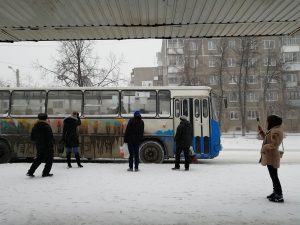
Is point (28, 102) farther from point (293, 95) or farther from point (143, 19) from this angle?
point (293, 95)

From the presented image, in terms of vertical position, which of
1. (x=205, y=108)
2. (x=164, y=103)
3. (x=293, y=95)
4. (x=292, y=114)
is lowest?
(x=205, y=108)

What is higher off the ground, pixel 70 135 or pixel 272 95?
pixel 272 95

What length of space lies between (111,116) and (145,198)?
800 centimetres

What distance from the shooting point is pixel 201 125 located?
15297 mm

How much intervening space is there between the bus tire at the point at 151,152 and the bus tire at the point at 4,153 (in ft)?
17.6

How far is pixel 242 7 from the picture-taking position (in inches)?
277

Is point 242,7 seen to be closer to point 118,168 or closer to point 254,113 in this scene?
point 118,168

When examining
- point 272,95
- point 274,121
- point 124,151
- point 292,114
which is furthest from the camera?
point 272,95

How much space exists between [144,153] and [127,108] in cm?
199

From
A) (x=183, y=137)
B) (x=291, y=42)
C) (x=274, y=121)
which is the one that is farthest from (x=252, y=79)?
(x=274, y=121)

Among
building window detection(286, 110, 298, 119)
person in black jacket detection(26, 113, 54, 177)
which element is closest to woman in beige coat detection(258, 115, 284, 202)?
person in black jacket detection(26, 113, 54, 177)

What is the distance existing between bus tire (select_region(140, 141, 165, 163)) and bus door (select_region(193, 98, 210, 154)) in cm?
145

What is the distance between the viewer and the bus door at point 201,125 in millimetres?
15188

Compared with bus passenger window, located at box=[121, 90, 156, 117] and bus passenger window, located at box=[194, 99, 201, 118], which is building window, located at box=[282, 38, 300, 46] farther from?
bus passenger window, located at box=[121, 90, 156, 117]
